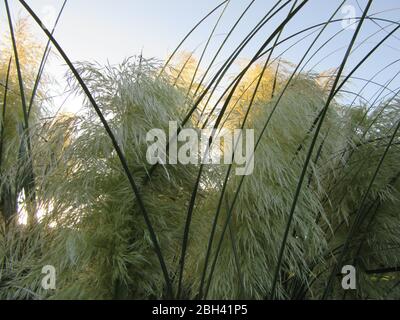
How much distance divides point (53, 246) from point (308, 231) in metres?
0.61

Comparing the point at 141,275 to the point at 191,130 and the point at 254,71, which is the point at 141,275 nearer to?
the point at 191,130

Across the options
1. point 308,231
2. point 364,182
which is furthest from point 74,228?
point 364,182

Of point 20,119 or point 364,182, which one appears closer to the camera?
point 364,182

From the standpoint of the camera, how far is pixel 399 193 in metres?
1.30
